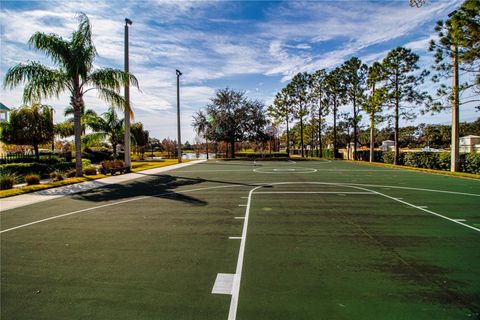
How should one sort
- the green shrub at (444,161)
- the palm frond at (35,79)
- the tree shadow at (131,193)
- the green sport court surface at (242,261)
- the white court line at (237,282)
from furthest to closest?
the green shrub at (444,161), the palm frond at (35,79), the tree shadow at (131,193), the green sport court surface at (242,261), the white court line at (237,282)

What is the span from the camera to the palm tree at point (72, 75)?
15.0 m

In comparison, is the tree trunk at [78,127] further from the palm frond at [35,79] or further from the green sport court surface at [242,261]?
the green sport court surface at [242,261]

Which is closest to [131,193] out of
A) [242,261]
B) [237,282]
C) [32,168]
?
[242,261]

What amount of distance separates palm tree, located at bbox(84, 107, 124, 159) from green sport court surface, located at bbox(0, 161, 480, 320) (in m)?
22.8

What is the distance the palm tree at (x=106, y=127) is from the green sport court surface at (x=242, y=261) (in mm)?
22798

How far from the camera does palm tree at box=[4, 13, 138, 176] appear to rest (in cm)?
1496

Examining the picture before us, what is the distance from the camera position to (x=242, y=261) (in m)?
4.68

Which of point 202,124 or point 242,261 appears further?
point 202,124

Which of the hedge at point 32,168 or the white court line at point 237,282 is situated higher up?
the hedge at point 32,168

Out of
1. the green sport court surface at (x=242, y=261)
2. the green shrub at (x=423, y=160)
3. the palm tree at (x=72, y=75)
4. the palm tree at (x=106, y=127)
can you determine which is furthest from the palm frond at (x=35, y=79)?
the green shrub at (x=423, y=160)

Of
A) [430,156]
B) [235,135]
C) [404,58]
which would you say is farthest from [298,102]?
[430,156]

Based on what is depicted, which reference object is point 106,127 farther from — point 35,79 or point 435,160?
point 435,160

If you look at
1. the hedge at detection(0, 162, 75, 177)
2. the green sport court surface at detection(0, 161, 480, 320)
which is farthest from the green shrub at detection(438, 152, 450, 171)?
the hedge at detection(0, 162, 75, 177)

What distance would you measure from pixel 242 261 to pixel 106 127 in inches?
1195
